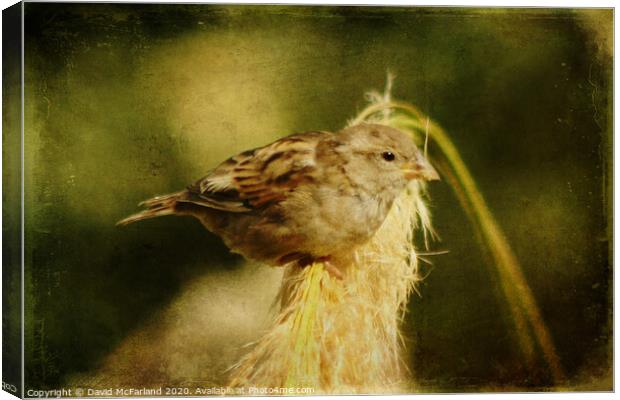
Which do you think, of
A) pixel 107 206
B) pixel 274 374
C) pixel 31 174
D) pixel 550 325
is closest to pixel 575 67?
pixel 550 325

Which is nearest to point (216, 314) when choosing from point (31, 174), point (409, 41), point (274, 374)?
point (274, 374)

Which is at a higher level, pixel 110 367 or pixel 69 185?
pixel 69 185

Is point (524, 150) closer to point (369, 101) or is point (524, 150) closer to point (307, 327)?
point (369, 101)

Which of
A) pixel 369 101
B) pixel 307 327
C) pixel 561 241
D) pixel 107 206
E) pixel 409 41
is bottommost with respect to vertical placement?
pixel 307 327

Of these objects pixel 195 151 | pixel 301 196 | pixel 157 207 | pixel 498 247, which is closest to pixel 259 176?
pixel 301 196

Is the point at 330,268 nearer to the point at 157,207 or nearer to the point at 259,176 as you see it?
the point at 259,176

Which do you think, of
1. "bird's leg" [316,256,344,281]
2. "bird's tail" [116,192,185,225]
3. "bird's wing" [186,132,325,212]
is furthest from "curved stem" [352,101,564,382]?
"bird's tail" [116,192,185,225]
